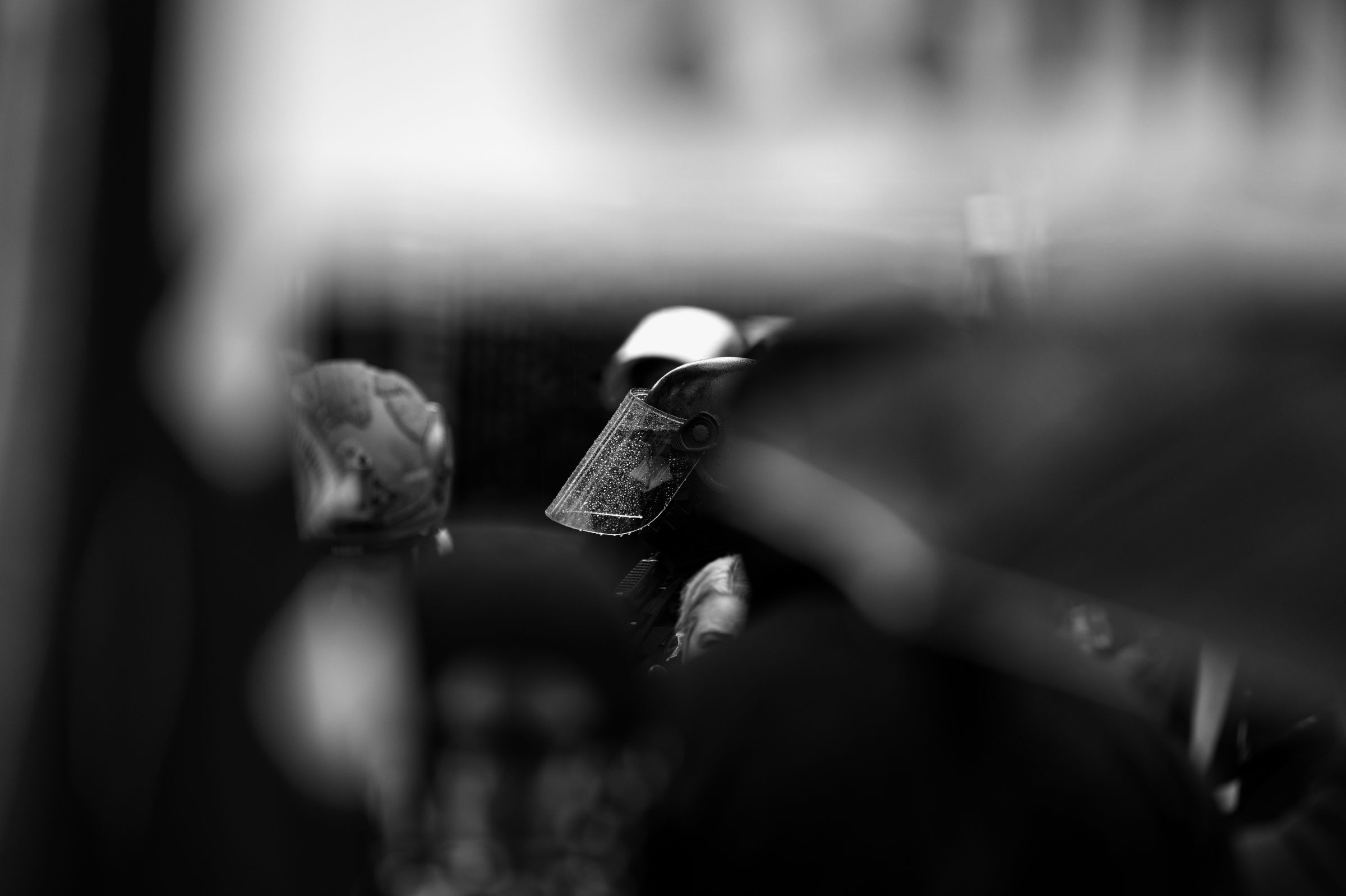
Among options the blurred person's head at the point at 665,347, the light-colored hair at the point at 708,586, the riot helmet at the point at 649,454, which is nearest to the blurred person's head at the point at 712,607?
the light-colored hair at the point at 708,586

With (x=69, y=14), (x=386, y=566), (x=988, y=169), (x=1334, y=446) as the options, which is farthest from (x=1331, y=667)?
(x=69, y=14)

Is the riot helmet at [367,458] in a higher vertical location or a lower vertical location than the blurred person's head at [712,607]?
higher

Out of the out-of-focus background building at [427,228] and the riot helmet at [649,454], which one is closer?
the out-of-focus background building at [427,228]

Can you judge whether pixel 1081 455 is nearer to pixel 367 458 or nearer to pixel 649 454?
pixel 649 454

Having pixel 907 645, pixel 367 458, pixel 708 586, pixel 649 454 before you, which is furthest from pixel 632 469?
pixel 907 645

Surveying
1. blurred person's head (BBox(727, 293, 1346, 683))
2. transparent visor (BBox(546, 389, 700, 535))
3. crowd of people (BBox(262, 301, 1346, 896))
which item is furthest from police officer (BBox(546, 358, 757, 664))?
blurred person's head (BBox(727, 293, 1346, 683))

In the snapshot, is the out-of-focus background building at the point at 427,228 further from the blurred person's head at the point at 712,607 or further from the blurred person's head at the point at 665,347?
the blurred person's head at the point at 712,607

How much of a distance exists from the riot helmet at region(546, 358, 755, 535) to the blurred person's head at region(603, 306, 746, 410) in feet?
0.08

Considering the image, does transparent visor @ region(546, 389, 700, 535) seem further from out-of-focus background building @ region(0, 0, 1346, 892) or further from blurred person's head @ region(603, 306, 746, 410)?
out-of-focus background building @ region(0, 0, 1346, 892)

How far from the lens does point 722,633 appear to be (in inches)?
49.9

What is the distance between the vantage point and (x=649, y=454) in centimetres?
145

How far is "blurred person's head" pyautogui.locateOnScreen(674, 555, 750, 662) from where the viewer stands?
122 centimetres

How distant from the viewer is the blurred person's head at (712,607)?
1.22 metres

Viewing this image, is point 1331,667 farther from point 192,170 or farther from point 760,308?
point 192,170
